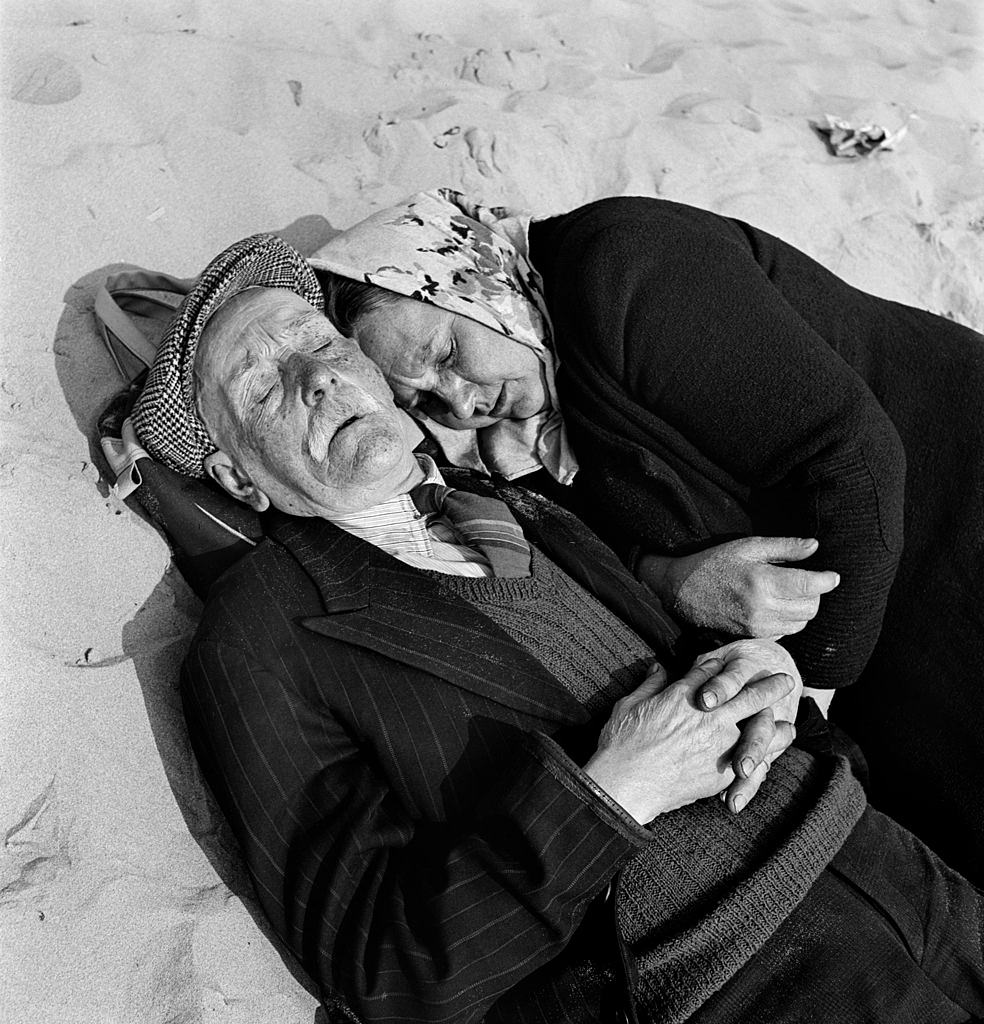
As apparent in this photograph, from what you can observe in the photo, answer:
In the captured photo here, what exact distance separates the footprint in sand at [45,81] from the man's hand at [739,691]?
2.94 metres

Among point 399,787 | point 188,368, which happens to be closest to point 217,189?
point 188,368

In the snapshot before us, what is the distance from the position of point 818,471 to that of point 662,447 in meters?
0.42

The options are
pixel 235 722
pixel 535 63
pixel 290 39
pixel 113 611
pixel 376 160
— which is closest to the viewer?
pixel 235 722

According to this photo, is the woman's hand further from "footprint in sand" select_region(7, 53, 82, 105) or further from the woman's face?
"footprint in sand" select_region(7, 53, 82, 105)

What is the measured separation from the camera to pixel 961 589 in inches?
109

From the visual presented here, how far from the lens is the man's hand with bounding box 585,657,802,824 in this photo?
229 centimetres

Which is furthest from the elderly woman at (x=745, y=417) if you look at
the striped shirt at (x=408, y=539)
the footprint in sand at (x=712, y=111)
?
the footprint in sand at (x=712, y=111)

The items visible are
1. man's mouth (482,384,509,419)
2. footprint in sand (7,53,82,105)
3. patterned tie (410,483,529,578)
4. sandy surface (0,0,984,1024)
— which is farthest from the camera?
footprint in sand (7,53,82,105)

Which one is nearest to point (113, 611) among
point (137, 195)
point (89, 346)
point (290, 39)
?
point (89, 346)

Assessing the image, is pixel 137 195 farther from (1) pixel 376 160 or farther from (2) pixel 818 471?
(2) pixel 818 471

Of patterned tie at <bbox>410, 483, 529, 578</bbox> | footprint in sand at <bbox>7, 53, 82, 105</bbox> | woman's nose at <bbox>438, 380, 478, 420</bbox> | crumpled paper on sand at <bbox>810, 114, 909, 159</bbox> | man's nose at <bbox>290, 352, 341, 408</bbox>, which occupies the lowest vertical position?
patterned tie at <bbox>410, 483, 529, 578</bbox>

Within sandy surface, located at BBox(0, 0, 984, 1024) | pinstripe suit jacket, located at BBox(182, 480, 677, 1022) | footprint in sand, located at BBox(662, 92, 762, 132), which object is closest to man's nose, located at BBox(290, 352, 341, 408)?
pinstripe suit jacket, located at BBox(182, 480, 677, 1022)

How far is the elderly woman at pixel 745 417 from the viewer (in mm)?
2629

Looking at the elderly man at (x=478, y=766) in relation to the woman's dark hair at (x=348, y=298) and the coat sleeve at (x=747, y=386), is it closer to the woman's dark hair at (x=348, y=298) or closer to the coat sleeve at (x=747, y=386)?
the woman's dark hair at (x=348, y=298)
